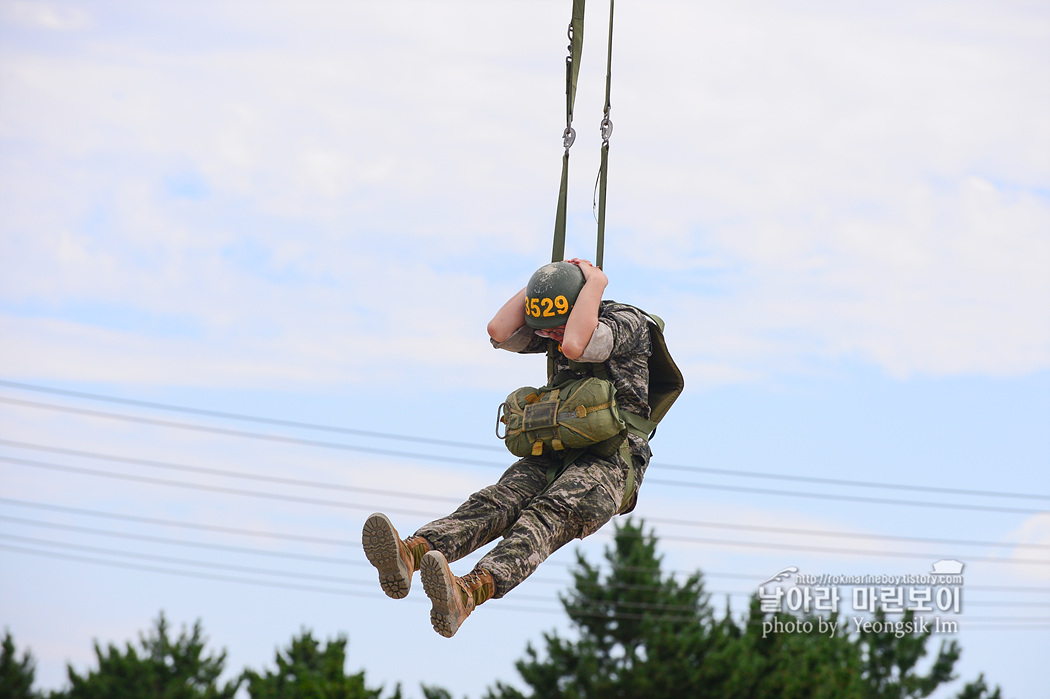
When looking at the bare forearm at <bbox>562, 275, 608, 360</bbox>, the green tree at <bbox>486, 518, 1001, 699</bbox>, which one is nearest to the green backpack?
the bare forearm at <bbox>562, 275, 608, 360</bbox>

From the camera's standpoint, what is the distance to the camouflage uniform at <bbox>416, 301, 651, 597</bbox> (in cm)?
793

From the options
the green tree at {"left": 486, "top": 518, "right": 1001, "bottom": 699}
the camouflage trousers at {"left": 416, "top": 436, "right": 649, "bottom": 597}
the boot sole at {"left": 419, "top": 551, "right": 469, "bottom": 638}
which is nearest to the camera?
the boot sole at {"left": 419, "top": 551, "right": 469, "bottom": 638}

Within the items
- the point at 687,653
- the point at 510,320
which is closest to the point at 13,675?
the point at 687,653

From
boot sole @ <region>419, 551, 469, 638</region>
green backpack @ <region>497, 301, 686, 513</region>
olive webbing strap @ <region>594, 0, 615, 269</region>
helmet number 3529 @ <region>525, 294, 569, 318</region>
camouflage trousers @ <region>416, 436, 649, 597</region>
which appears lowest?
boot sole @ <region>419, 551, 469, 638</region>

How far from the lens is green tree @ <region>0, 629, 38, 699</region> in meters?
37.9

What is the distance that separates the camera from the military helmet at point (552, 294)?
8422 mm

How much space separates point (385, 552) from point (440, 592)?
45 cm

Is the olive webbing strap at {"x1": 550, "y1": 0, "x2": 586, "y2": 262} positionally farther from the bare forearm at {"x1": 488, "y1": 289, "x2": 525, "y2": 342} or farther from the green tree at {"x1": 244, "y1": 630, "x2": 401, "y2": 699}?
the green tree at {"x1": 244, "y1": 630, "x2": 401, "y2": 699}

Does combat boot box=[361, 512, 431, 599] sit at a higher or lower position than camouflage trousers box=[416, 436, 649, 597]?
lower

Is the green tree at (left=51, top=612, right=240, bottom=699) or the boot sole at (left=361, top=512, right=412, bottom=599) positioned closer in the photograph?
the boot sole at (left=361, top=512, right=412, bottom=599)

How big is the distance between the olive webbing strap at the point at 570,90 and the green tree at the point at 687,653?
26.5 meters

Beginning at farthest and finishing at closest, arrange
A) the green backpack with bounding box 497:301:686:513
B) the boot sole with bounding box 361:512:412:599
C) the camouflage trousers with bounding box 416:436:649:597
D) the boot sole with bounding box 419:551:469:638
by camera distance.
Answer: the green backpack with bounding box 497:301:686:513 → the camouflage trousers with bounding box 416:436:649:597 → the boot sole with bounding box 361:512:412:599 → the boot sole with bounding box 419:551:469:638

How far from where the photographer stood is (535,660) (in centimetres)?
3638

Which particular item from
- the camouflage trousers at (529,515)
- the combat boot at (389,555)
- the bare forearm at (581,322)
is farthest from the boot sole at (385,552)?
the bare forearm at (581,322)
